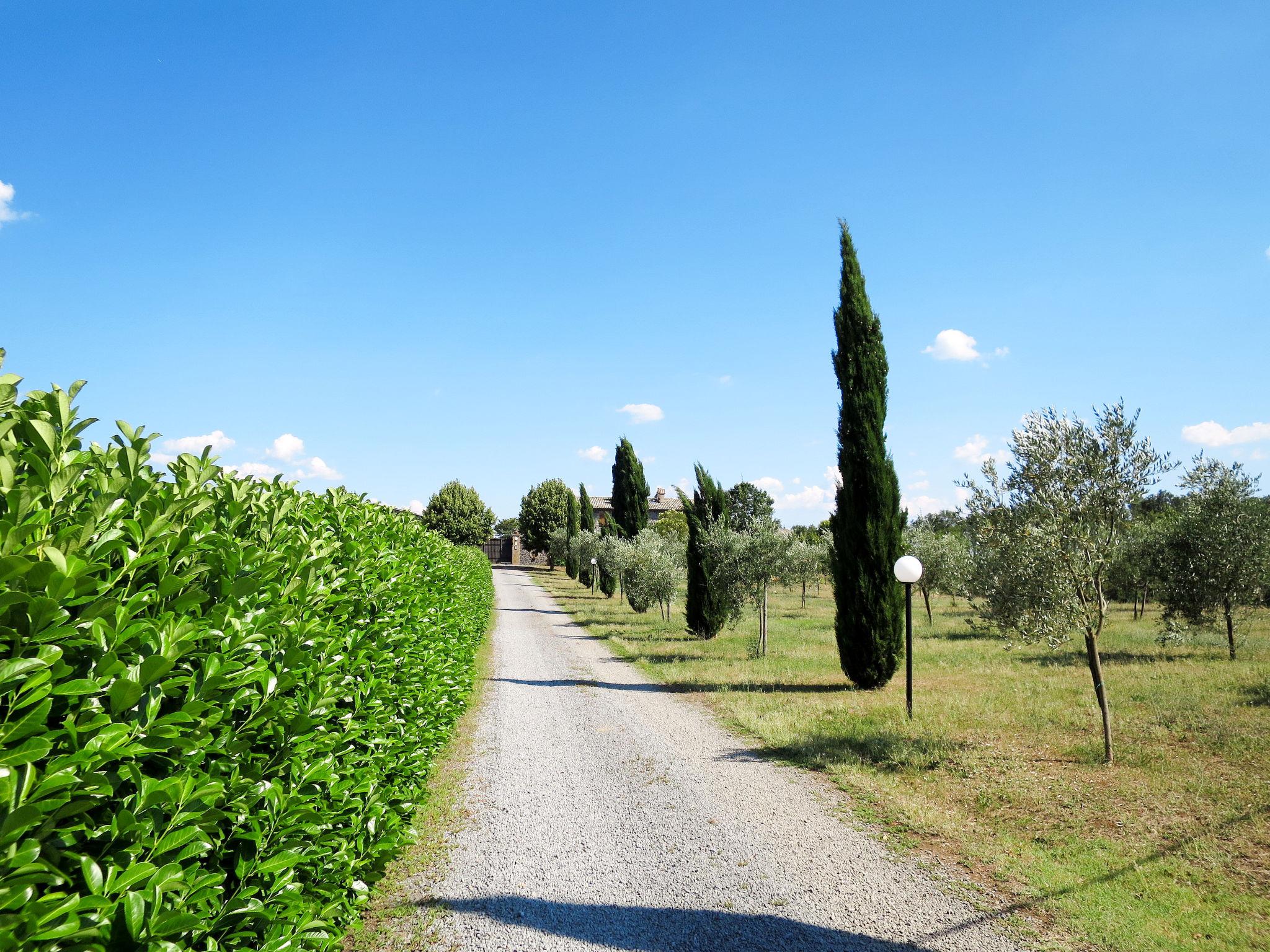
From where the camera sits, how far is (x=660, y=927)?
4656mm

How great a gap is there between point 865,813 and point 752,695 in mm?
5493

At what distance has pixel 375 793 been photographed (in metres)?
4.56

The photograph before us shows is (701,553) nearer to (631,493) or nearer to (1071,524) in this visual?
(1071,524)

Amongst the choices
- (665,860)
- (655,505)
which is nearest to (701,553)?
(665,860)

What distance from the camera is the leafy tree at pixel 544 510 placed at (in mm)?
65062

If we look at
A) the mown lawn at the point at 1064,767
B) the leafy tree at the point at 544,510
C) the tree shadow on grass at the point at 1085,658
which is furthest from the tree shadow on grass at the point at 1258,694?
the leafy tree at the point at 544,510

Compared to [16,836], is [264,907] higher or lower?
lower

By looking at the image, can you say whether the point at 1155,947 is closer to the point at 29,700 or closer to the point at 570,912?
the point at 570,912

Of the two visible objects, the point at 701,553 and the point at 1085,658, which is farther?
the point at 701,553

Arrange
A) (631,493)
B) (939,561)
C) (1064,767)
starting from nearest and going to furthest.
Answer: (1064,767) → (939,561) → (631,493)

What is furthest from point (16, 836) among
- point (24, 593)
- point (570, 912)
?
point (570, 912)

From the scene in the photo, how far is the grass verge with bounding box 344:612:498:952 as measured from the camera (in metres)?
4.42

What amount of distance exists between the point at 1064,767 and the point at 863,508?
20.4 feet

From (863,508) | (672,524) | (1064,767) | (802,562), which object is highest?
(672,524)
